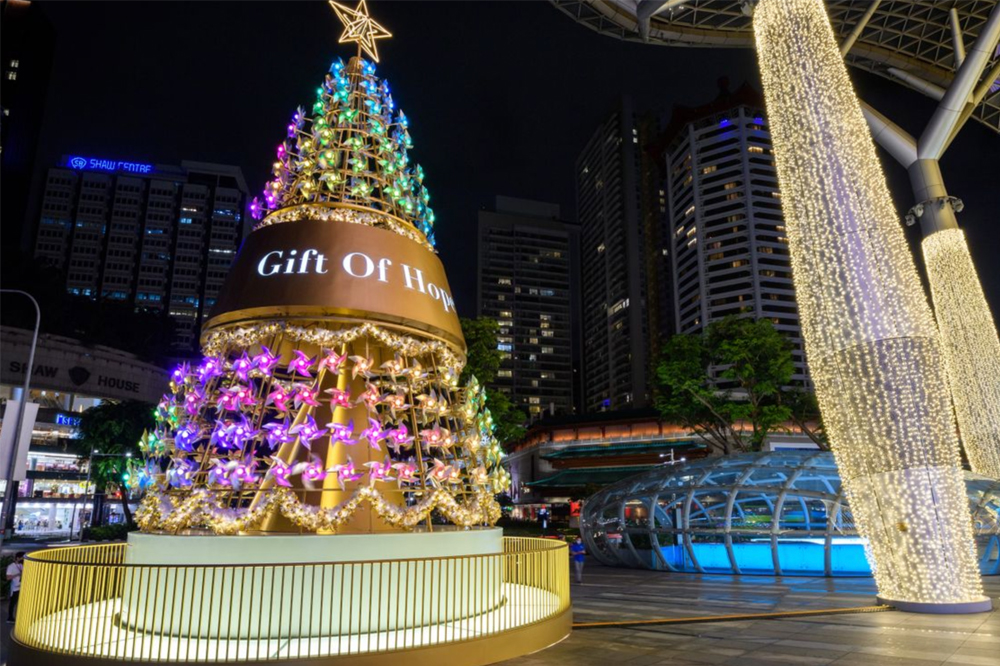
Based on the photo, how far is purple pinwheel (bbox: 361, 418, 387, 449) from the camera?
10227mm

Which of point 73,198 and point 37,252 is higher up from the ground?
point 73,198

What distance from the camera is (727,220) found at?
12325 centimetres

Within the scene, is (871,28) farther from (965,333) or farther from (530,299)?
(530,299)

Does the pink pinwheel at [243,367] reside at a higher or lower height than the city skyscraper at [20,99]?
lower

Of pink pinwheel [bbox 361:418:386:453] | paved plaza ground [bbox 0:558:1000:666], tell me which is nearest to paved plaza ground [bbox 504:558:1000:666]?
paved plaza ground [bbox 0:558:1000:666]

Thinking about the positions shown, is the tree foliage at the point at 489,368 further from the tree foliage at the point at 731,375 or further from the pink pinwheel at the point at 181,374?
the pink pinwheel at the point at 181,374

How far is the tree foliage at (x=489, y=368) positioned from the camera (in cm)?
2642

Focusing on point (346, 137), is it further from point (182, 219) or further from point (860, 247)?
point (182, 219)

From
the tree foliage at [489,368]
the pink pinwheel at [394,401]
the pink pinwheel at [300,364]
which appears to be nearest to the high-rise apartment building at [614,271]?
the tree foliage at [489,368]

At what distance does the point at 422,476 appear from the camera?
10.2m

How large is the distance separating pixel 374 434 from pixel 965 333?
1988cm

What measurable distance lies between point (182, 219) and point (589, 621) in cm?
12985

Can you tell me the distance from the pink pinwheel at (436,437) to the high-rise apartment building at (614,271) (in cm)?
12662

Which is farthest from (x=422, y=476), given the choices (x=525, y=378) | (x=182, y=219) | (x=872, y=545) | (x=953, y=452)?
(x=525, y=378)
